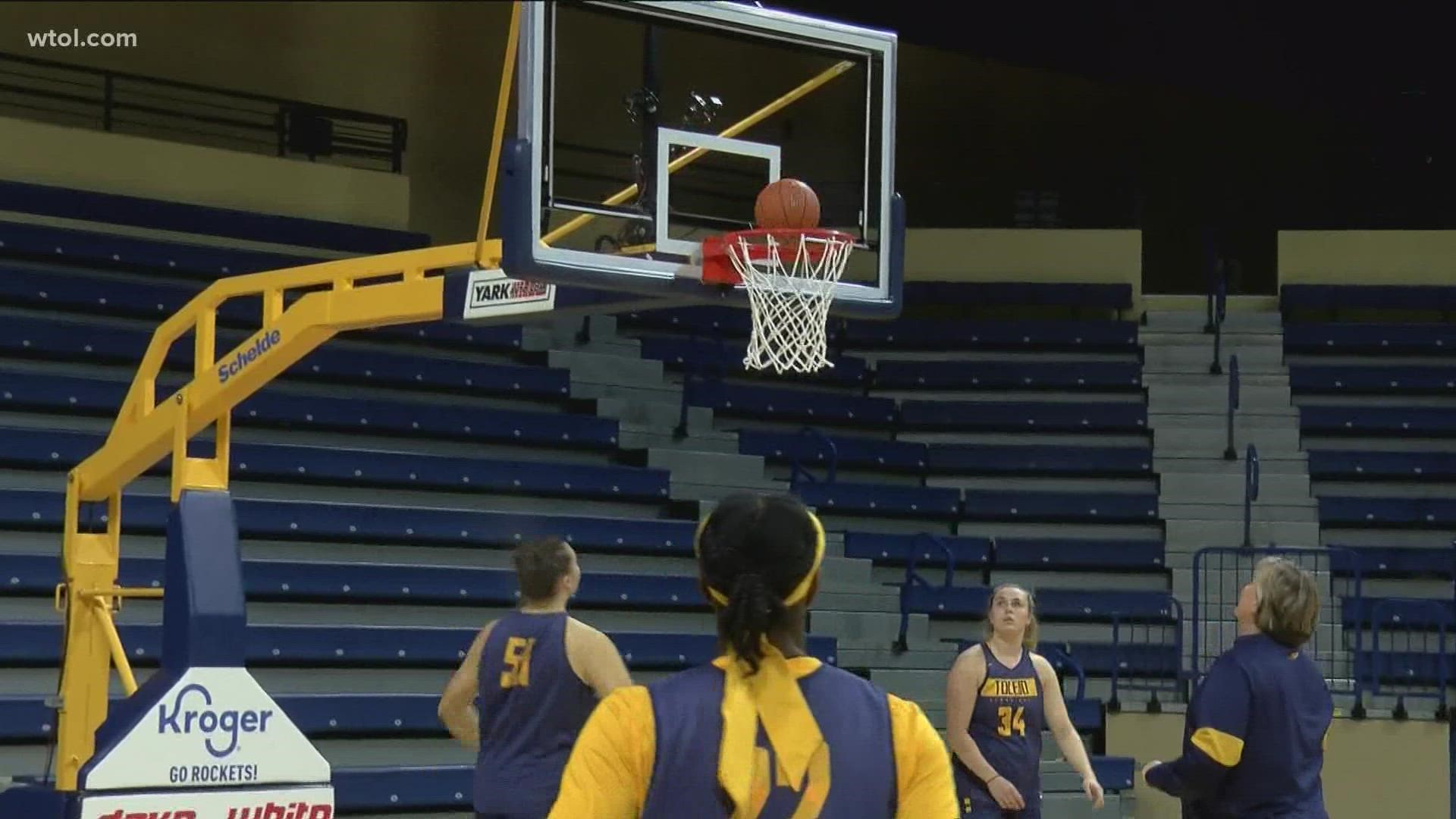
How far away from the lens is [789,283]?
6008mm

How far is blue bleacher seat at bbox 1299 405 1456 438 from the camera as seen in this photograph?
14.5m

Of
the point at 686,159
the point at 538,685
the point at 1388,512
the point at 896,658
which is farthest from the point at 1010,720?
the point at 1388,512

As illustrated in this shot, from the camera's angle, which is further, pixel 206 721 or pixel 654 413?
pixel 654 413

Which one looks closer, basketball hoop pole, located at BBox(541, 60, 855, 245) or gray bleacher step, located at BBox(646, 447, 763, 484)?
basketball hoop pole, located at BBox(541, 60, 855, 245)

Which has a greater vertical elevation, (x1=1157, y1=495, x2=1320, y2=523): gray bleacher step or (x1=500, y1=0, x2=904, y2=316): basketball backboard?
(x1=500, y1=0, x2=904, y2=316): basketball backboard

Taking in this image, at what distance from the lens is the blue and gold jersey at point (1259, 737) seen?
16.8ft

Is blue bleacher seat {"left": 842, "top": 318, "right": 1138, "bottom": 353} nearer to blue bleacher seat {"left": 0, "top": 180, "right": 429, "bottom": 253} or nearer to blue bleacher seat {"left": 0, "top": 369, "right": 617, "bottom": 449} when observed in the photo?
blue bleacher seat {"left": 0, "top": 369, "right": 617, "bottom": 449}

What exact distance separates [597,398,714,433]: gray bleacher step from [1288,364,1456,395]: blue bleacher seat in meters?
4.78

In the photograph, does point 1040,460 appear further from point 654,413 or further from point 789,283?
point 789,283

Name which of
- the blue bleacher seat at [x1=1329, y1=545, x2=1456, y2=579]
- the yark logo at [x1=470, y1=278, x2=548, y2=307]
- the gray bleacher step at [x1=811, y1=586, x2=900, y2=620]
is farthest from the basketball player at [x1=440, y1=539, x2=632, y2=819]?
the blue bleacher seat at [x1=1329, y1=545, x2=1456, y2=579]

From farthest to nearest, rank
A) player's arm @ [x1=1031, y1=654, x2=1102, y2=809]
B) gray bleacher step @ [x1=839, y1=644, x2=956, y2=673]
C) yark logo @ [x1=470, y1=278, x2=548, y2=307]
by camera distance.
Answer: gray bleacher step @ [x1=839, y1=644, x2=956, y2=673], player's arm @ [x1=1031, y1=654, x2=1102, y2=809], yark logo @ [x1=470, y1=278, x2=548, y2=307]

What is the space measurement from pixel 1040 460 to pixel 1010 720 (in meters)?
7.66

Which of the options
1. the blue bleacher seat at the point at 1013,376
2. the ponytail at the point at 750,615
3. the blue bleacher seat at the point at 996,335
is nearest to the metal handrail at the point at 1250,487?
the blue bleacher seat at the point at 1013,376

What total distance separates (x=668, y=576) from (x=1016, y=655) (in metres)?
5.03
